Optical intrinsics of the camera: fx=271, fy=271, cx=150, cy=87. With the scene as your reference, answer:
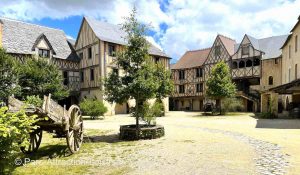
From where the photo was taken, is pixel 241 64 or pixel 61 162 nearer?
pixel 61 162

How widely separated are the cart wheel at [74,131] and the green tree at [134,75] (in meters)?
3.37

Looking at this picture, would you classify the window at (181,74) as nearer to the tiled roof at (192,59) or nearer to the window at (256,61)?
the tiled roof at (192,59)

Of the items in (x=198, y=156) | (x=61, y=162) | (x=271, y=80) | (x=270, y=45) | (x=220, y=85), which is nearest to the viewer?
(x=61, y=162)

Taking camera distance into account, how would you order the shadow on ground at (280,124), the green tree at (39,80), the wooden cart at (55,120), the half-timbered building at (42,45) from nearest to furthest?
the wooden cart at (55,120)
the shadow on ground at (280,124)
the green tree at (39,80)
the half-timbered building at (42,45)

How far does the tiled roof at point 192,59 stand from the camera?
1745 inches

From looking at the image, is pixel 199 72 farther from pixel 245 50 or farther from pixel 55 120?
pixel 55 120

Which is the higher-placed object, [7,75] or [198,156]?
[7,75]

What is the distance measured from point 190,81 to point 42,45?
2384cm

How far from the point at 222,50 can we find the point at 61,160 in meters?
35.4

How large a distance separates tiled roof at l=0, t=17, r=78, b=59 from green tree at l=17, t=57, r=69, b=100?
4.66 meters

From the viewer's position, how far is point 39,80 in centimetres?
2362

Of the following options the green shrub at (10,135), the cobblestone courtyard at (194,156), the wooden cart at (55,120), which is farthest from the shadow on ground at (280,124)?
the green shrub at (10,135)

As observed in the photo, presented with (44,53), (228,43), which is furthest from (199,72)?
(44,53)

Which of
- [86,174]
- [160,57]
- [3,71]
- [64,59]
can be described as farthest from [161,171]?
Result: [160,57]
